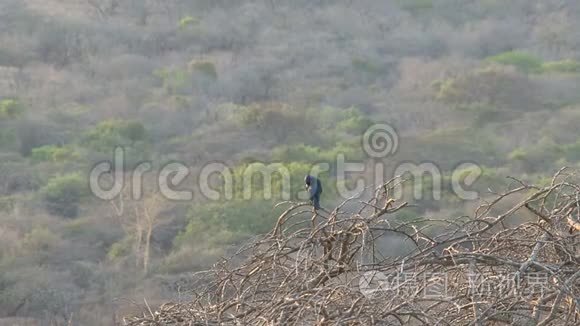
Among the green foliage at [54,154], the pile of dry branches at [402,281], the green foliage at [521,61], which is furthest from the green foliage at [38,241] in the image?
the green foliage at [521,61]

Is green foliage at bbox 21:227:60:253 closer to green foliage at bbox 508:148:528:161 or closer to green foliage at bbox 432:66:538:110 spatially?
green foliage at bbox 508:148:528:161

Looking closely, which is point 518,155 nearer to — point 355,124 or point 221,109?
point 355,124

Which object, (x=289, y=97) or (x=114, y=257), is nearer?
(x=114, y=257)

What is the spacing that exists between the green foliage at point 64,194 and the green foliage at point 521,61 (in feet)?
37.2

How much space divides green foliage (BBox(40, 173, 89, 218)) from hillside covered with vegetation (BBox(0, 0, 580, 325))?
0.02 metres

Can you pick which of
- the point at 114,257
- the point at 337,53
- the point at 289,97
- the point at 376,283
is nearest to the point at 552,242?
the point at 376,283

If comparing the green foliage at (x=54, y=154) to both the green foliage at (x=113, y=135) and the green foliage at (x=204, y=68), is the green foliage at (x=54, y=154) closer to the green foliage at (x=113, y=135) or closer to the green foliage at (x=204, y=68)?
the green foliage at (x=113, y=135)

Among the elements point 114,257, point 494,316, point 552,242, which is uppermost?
point 552,242

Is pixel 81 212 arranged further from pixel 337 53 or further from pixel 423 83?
pixel 337 53

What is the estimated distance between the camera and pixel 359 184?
13.8m

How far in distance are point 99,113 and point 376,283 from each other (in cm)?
1590

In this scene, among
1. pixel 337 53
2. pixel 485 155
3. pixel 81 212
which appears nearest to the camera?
pixel 81 212

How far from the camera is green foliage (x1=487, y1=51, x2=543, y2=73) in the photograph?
21391 millimetres

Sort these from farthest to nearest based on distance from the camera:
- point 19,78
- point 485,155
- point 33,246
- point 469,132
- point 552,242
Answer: point 19,78, point 469,132, point 485,155, point 33,246, point 552,242
